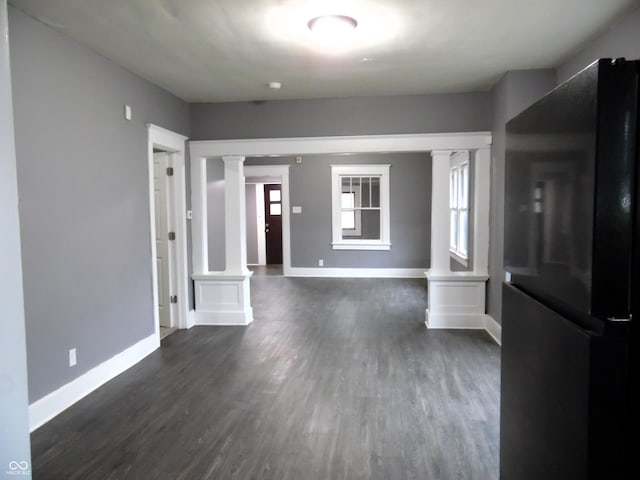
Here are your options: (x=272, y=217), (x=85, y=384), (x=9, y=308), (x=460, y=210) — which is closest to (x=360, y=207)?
(x=460, y=210)

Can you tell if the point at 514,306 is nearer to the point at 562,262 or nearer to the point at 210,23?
the point at 562,262

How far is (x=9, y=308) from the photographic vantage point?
50.6 inches

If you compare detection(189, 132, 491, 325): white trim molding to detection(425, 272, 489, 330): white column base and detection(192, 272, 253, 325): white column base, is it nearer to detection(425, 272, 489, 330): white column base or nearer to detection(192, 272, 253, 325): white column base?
detection(192, 272, 253, 325): white column base

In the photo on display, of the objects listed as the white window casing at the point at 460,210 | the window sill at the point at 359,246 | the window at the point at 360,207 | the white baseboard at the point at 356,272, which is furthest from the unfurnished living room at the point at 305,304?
the window at the point at 360,207

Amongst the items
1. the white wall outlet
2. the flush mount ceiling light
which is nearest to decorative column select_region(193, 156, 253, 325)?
the white wall outlet

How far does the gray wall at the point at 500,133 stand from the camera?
3.88 m

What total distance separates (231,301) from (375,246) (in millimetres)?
3695

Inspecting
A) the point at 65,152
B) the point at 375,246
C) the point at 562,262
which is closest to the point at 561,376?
the point at 562,262

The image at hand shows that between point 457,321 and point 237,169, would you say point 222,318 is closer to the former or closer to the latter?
point 237,169

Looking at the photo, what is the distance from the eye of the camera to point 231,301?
498 cm

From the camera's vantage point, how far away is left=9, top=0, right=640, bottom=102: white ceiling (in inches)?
101

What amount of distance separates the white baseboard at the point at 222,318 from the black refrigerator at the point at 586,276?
161 inches

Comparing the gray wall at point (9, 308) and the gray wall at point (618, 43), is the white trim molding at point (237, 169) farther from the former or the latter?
the gray wall at point (9, 308)

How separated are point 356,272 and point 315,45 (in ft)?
17.6
